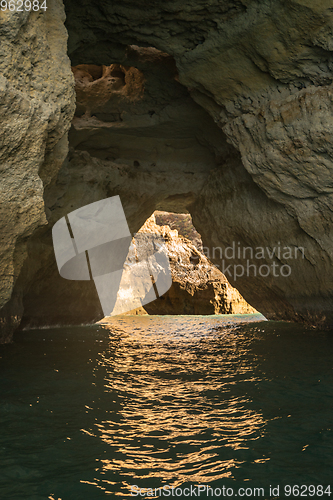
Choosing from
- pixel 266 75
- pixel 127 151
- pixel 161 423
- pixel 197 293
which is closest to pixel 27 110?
pixel 161 423

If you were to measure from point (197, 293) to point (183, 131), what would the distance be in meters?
10.3

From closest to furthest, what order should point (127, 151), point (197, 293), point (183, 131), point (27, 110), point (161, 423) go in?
1. point (161, 423)
2. point (27, 110)
3. point (183, 131)
4. point (127, 151)
5. point (197, 293)

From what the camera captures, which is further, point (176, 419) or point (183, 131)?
point (183, 131)

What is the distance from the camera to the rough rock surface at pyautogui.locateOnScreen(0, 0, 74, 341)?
3.45 m

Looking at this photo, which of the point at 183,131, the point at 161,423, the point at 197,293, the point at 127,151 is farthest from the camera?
the point at 197,293

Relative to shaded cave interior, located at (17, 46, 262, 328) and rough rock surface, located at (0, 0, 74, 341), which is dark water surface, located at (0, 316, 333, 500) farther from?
shaded cave interior, located at (17, 46, 262, 328)

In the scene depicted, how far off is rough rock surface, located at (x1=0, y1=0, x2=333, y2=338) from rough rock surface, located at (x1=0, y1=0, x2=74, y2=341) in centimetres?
1

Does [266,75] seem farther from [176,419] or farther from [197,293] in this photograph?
[197,293]

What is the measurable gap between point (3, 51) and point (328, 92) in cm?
429

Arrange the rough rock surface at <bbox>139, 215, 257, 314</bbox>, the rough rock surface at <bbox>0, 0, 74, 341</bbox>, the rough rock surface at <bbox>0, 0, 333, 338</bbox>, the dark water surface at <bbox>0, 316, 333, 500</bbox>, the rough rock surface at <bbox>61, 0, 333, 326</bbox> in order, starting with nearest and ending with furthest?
the dark water surface at <bbox>0, 316, 333, 500</bbox>, the rough rock surface at <bbox>0, 0, 74, 341</bbox>, the rough rock surface at <bbox>0, 0, 333, 338</bbox>, the rough rock surface at <bbox>61, 0, 333, 326</bbox>, the rough rock surface at <bbox>139, 215, 257, 314</bbox>

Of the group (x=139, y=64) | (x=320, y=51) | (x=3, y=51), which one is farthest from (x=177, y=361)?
(x=139, y=64)

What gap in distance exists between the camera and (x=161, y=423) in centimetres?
299

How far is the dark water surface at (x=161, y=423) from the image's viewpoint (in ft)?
7.18

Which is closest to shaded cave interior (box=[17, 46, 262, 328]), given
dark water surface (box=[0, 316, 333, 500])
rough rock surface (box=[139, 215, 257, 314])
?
dark water surface (box=[0, 316, 333, 500])
